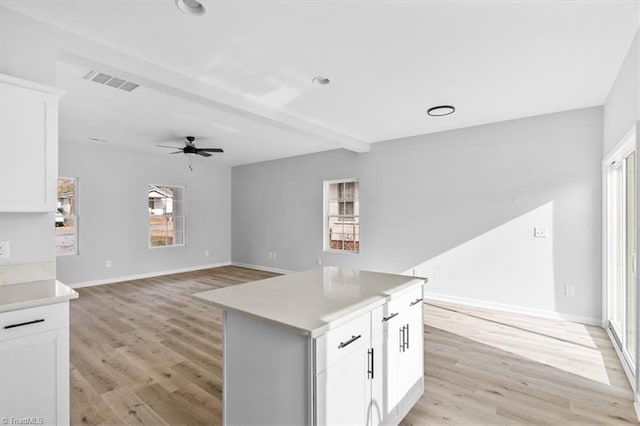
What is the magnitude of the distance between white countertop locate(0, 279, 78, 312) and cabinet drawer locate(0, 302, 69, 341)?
3 centimetres

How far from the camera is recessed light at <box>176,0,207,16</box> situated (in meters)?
2.03

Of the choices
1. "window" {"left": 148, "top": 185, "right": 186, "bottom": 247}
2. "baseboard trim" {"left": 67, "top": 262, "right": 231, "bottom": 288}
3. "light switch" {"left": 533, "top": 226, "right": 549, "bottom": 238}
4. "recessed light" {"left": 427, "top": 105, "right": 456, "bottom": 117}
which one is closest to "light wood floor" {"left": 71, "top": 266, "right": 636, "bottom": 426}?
"light switch" {"left": 533, "top": 226, "right": 549, "bottom": 238}

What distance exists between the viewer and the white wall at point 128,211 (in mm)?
5871

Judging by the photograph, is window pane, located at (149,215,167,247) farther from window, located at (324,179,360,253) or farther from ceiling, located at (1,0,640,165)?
window, located at (324,179,360,253)

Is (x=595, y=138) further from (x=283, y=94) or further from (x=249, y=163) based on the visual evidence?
(x=249, y=163)

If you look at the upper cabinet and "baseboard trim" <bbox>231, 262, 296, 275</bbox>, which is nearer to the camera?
the upper cabinet

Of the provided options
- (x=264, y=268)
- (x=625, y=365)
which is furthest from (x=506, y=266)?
(x=264, y=268)

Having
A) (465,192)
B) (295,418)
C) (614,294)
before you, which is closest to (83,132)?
(295,418)

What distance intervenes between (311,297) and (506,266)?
3.68m

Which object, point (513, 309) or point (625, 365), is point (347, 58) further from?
point (513, 309)

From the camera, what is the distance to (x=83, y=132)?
16.6 ft

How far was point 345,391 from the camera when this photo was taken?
1531 millimetres

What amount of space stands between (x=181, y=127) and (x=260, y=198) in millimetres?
3071

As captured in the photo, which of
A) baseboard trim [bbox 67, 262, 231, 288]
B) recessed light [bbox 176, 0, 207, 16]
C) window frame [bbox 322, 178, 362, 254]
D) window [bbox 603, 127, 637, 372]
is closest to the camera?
recessed light [bbox 176, 0, 207, 16]
